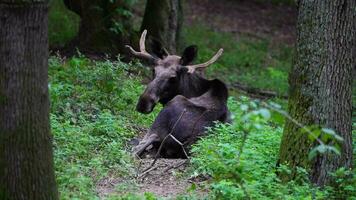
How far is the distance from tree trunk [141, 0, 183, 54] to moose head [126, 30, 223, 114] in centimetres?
554

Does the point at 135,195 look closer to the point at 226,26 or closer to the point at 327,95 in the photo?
the point at 327,95

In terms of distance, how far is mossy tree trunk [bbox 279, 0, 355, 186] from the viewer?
7.91 m

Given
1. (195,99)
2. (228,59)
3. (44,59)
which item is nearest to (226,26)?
(228,59)

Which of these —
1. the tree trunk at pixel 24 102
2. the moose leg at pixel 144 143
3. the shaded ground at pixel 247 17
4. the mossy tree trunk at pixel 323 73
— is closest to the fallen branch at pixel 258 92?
the shaded ground at pixel 247 17

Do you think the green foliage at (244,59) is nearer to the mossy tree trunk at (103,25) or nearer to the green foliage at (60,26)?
the mossy tree trunk at (103,25)

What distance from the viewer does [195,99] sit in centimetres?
1091

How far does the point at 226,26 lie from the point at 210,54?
5912 mm

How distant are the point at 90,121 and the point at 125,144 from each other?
0.81m

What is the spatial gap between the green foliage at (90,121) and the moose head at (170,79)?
1.73ft

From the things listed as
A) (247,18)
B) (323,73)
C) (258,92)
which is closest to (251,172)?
(323,73)

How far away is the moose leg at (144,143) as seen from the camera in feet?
31.6

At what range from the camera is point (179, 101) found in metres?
10.5

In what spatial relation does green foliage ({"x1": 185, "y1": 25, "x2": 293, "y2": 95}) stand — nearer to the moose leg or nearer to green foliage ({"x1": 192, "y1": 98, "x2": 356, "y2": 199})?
the moose leg

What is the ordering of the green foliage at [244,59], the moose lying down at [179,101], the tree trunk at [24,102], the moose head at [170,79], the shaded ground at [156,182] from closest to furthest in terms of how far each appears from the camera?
the tree trunk at [24,102] < the shaded ground at [156,182] < the moose lying down at [179,101] < the moose head at [170,79] < the green foliage at [244,59]
